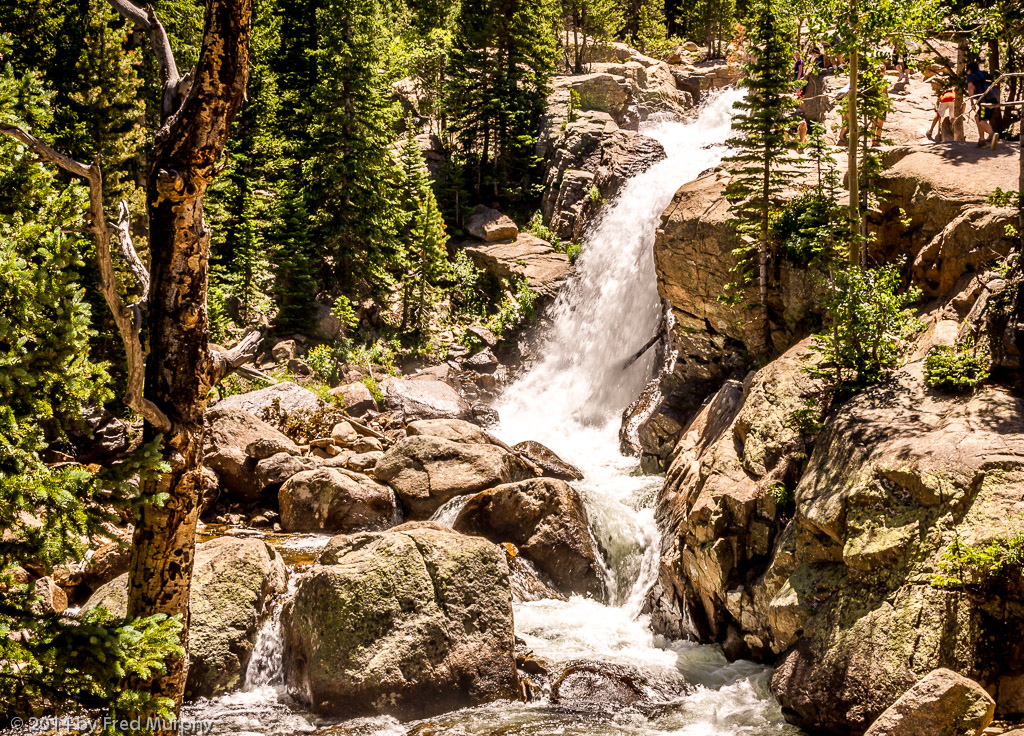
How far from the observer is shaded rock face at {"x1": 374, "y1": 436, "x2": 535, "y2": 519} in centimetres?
1630

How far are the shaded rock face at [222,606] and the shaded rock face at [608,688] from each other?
455 cm

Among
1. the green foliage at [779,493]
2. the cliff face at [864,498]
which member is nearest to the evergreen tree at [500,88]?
the cliff face at [864,498]

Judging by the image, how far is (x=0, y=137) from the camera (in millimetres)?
6801

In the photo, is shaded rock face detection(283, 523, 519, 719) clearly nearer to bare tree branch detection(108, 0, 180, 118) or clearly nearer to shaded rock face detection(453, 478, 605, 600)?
shaded rock face detection(453, 478, 605, 600)

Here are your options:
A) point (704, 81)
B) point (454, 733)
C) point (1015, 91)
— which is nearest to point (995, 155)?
point (1015, 91)

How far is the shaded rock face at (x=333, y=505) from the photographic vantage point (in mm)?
15992

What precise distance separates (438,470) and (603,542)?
413cm

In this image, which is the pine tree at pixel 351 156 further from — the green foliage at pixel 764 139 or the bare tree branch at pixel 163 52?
the bare tree branch at pixel 163 52

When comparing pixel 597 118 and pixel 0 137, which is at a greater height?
pixel 597 118

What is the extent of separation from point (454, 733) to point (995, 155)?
14.6 metres

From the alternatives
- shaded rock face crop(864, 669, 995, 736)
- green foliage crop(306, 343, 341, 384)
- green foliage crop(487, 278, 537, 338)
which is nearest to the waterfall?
green foliage crop(487, 278, 537, 338)

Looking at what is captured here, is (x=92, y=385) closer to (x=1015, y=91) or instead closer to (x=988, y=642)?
(x=988, y=642)

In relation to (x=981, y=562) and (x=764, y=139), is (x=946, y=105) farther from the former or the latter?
(x=981, y=562)

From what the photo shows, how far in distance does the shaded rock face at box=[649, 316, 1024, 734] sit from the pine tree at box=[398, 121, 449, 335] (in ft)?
59.3
